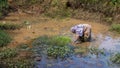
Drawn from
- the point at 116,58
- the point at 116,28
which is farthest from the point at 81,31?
the point at 116,28

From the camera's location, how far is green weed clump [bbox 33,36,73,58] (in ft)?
31.0

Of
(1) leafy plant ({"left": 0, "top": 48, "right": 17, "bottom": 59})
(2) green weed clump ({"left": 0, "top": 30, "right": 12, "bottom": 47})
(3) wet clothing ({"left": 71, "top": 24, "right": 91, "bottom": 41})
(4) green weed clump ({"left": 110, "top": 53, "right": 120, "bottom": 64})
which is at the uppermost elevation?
(3) wet clothing ({"left": 71, "top": 24, "right": 91, "bottom": 41})

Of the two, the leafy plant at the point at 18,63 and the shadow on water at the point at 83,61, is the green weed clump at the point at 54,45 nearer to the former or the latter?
the shadow on water at the point at 83,61

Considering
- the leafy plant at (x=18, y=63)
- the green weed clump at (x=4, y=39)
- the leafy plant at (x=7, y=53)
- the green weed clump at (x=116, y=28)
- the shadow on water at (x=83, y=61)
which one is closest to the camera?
the leafy plant at (x=18, y=63)

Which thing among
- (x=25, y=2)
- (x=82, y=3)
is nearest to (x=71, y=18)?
(x=82, y=3)

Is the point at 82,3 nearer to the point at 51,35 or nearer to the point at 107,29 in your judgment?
the point at 107,29

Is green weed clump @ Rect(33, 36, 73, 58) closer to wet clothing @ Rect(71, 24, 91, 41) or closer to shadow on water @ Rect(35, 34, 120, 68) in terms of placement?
shadow on water @ Rect(35, 34, 120, 68)

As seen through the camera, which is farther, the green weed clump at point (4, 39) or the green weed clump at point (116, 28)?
the green weed clump at point (116, 28)

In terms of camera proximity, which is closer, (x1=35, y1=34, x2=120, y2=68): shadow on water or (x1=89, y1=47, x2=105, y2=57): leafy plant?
(x1=35, y1=34, x2=120, y2=68): shadow on water

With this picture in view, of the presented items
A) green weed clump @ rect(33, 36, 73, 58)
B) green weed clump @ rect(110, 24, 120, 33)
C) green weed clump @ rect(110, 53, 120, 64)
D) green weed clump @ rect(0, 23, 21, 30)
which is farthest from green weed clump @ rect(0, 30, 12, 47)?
green weed clump @ rect(110, 24, 120, 33)

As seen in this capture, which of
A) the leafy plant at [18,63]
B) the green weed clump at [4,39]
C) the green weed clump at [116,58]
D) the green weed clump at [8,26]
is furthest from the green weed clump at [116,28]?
the leafy plant at [18,63]

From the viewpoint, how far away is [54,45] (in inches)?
406

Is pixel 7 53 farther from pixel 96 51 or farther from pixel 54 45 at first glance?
pixel 96 51

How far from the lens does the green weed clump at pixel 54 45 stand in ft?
31.0
